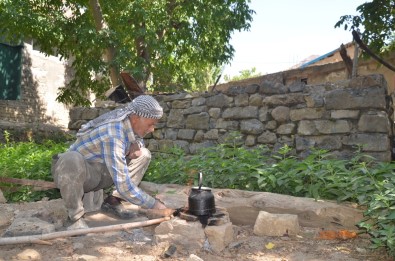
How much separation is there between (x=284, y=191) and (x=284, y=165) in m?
0.32

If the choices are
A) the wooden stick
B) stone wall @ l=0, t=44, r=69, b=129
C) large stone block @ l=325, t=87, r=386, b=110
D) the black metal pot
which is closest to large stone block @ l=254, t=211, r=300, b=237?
the black metal pot

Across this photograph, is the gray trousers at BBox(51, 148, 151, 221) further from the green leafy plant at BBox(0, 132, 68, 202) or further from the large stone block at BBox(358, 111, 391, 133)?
the large stone block at BBox(358, 111, 391, 133)

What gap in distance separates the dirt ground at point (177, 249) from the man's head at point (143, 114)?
815 mm

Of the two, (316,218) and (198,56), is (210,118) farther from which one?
(198,56)

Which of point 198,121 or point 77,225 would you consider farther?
point 198,121

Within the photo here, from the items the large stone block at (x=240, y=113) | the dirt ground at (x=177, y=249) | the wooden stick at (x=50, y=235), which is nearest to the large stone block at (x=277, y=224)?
the dirt ground at (x=177, y=249)

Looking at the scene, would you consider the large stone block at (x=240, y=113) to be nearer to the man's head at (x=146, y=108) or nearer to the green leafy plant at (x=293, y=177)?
the green leafy plant at (x=293, y=177)

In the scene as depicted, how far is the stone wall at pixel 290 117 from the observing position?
4512 mm

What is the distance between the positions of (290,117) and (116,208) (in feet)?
8.80

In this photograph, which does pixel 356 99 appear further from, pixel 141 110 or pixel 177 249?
pixel 177 249

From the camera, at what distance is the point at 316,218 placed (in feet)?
9.98

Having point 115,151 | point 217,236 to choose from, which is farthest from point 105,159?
point 217,236

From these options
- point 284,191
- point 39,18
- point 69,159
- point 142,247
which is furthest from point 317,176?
point 39,18

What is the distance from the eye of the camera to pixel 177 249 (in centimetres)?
264
